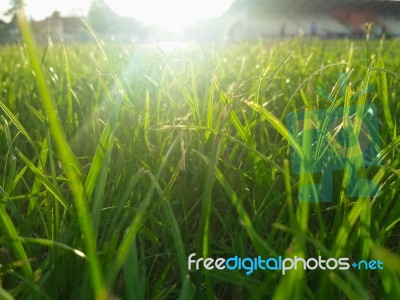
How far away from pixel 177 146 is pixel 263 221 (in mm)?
227

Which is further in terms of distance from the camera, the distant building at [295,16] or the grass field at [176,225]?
the distant building at [295,16]

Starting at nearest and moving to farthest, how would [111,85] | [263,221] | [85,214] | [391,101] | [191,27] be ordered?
[85,214], [263,221], [391,101], [111,85], [191,27]

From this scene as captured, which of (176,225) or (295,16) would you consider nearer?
(176,225)

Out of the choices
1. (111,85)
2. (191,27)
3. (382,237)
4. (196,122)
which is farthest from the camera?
(191,27)

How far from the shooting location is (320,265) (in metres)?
0.37

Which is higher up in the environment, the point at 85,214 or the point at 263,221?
the point at 85,214

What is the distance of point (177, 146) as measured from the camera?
670 mm

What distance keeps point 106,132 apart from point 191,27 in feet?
36.4

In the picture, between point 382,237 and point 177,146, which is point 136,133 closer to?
point 177,146

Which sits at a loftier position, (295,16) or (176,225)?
(176,225)

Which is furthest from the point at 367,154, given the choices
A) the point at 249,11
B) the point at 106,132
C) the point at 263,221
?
the point at 249,11

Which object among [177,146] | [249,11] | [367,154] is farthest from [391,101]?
[249,11]

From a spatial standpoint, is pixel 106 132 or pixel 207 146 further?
pixel 207 146

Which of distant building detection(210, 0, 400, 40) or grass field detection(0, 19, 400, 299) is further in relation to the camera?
distant building detection(210, 0, 400, 40)
